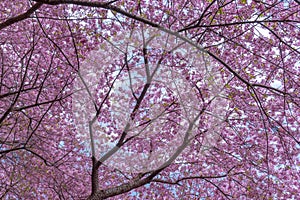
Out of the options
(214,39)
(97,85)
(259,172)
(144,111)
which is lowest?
(259,172)

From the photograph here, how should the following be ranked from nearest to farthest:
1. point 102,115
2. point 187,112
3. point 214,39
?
1. point 187,112
2. point 214,39
3. point 102,115

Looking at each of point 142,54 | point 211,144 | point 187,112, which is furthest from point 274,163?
point 142,54

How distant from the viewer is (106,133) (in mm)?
9266

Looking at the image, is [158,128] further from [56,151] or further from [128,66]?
[56,151]

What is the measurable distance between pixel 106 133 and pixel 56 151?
150 centimetres

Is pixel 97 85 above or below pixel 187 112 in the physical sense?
above

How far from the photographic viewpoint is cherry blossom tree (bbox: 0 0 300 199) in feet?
Answer: 25.9

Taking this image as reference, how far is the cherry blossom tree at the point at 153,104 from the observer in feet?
25.9

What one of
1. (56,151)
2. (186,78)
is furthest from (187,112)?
(56,151)

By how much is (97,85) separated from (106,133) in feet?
4.54

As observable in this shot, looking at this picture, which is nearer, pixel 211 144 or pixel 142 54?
pixel 211 144

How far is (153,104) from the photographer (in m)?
8.71

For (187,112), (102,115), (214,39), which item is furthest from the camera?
(102,115)

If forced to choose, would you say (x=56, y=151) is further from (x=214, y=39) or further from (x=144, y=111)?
(x=214, y=39)
